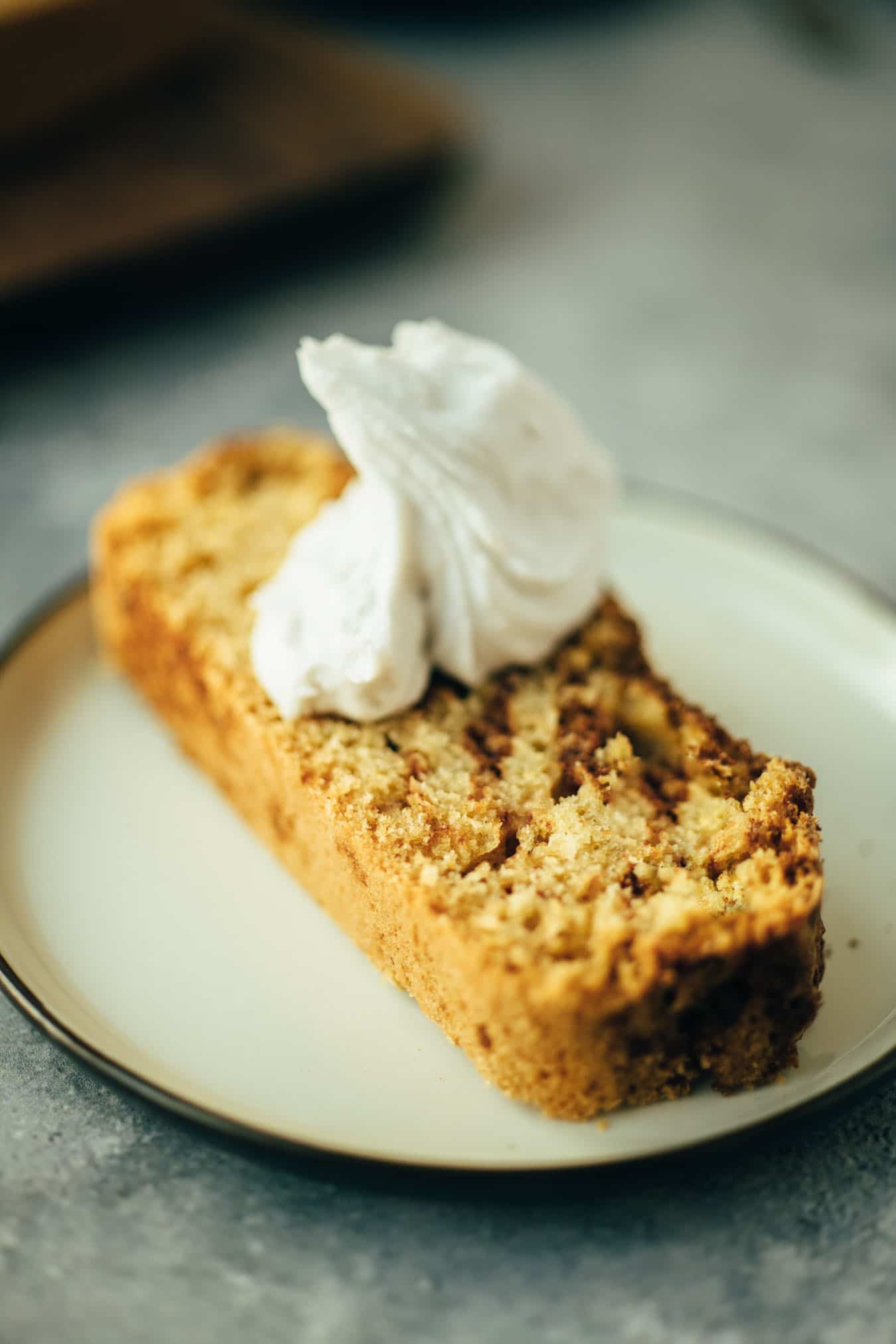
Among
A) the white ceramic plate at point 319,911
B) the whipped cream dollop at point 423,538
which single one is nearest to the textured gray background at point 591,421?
the white ceramic plate at point 319,911

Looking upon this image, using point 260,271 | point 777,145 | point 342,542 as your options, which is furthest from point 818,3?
point 342,542

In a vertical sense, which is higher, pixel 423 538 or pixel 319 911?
pixel 423 538

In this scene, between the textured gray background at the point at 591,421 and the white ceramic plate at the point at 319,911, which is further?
the white ceramic plate at the point at 319,911

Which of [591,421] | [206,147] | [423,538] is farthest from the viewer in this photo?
[206,147]

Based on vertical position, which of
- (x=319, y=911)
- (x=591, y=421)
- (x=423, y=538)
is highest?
(x=423, y=538)

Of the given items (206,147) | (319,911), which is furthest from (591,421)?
(319,911)

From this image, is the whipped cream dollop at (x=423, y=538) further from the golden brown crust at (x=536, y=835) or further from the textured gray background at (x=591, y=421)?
the textured gray background at (x=591, y=421)

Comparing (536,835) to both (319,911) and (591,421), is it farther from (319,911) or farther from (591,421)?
(591,421)

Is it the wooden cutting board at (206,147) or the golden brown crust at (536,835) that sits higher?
the wooden cutting board at (206,147)
